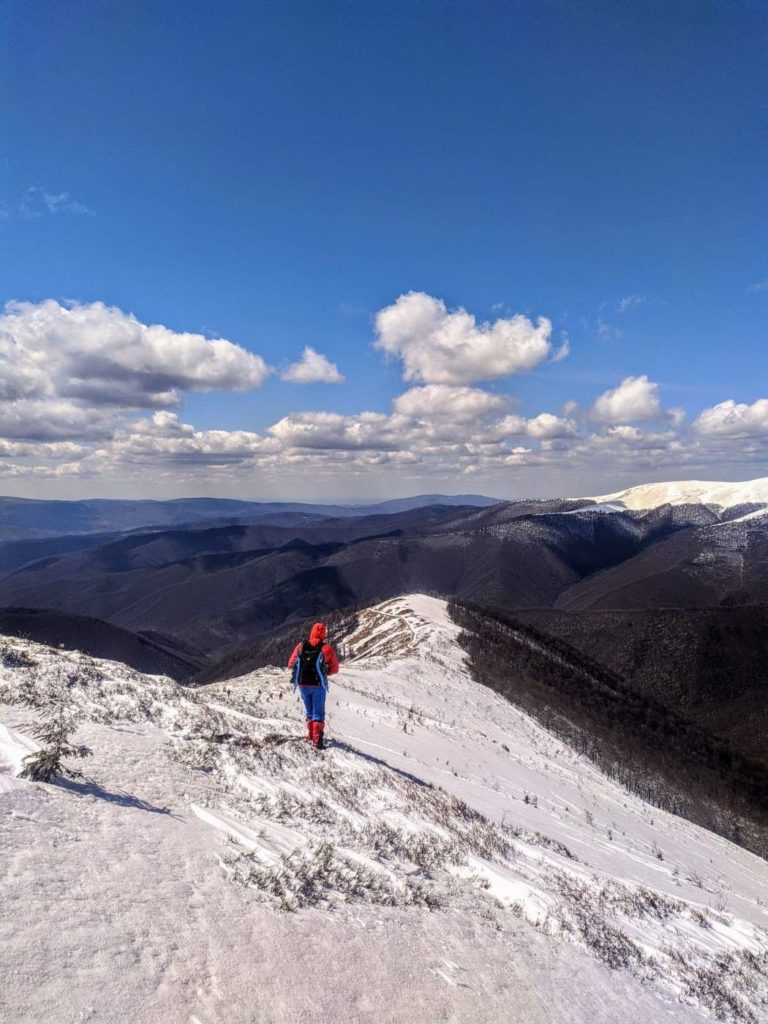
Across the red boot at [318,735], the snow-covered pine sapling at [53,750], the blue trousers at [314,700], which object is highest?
the snow-covered pine sapling at [53,750]

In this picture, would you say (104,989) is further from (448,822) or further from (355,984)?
(448,822)

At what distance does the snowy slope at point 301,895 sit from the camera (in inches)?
161

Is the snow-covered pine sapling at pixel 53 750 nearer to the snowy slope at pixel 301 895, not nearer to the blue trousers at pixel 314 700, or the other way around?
the snowy slope at pixel 301 895

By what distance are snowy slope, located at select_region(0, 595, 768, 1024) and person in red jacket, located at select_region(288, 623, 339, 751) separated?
0.67 m

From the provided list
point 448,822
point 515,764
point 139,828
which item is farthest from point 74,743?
point 515,764

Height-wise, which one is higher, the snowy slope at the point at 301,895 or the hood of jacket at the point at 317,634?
the hood of jacket at the point at 317,634

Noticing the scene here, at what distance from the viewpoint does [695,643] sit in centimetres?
9425

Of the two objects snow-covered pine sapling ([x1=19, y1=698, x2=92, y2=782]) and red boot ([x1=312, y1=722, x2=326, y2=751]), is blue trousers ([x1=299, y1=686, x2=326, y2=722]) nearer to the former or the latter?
red boot ([x1=312, y1=722, x2=326, y2=751])

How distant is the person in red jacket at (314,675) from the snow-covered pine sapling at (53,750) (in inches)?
181

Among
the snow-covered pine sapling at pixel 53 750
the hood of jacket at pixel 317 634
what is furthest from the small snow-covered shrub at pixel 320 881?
the hood of jacket at pixel 317 634

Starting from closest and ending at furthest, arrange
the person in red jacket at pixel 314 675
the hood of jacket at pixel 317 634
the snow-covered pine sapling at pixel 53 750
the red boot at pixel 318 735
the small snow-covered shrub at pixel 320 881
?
the small snow-covered shrub at pixel 320 881, the snow-covered pine sapling at pixel 53 750, the red boot at pixel 318 735, the person in red jacket at pixel 314 675, the hood of jacket at pixel 317 634

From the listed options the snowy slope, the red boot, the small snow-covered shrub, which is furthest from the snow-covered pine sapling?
the red boot

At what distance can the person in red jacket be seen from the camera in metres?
12.3

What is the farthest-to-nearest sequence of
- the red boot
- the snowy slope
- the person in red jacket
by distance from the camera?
the person in red jacket, the red boot, the snowy slope
